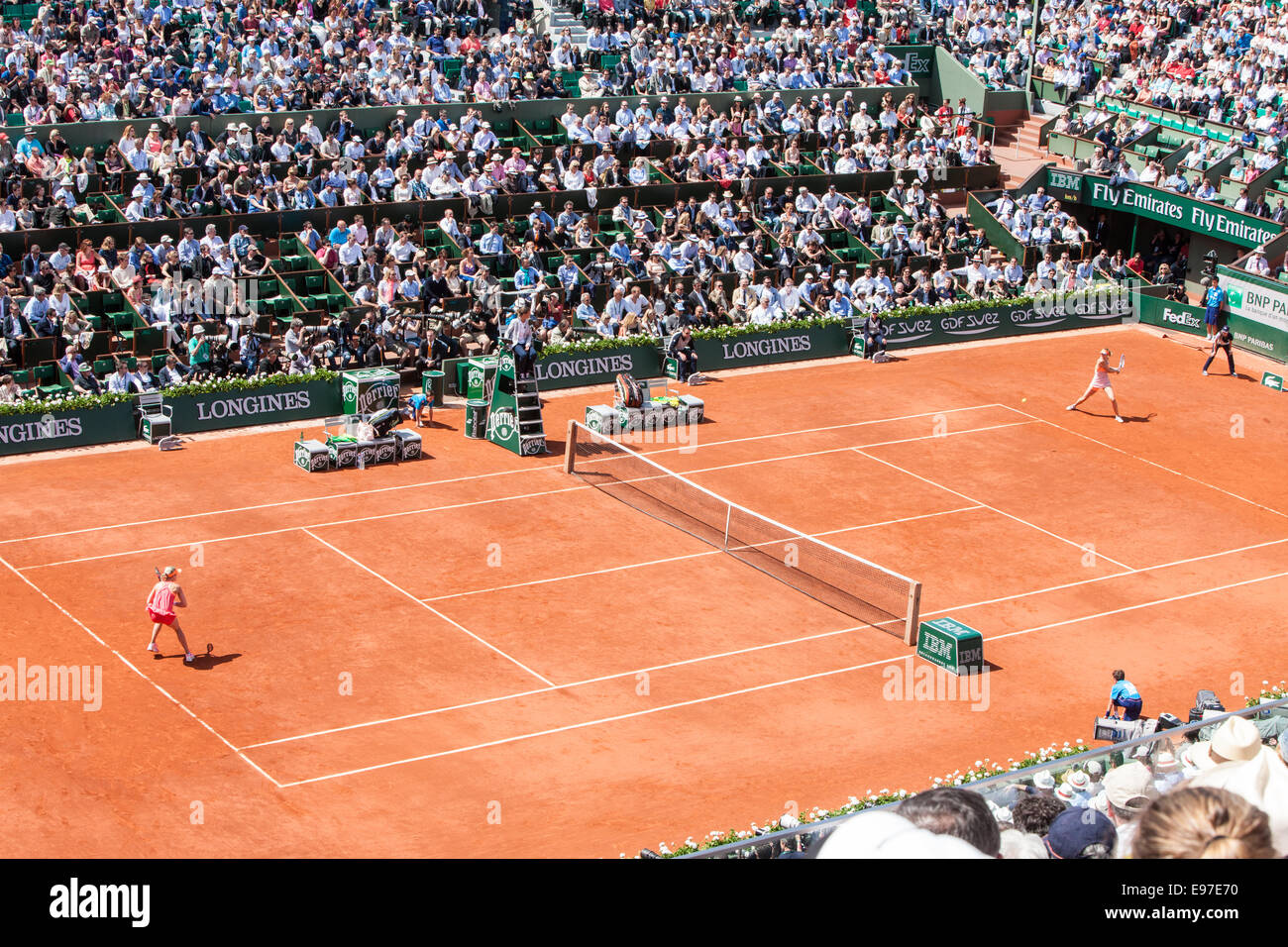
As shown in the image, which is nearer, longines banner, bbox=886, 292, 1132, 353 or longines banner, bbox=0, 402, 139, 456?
longines banner, bbox=0, 402, 139, 456

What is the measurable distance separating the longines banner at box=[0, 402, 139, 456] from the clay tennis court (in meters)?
0.61

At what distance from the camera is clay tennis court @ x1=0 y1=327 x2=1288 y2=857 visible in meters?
19.5

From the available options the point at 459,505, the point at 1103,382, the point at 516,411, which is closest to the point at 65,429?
the point at 459,505

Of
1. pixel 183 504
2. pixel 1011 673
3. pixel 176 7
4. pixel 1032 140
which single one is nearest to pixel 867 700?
pixel 1011 673

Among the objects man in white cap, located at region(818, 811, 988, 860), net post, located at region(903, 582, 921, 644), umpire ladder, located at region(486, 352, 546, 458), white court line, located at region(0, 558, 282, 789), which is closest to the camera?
man in white cap, located at region(818, 811, 988, 860)

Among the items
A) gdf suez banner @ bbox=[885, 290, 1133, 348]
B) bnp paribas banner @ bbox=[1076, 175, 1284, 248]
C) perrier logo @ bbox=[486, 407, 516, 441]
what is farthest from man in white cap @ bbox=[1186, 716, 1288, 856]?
bnp paribas banner @ bbox=[1076, 175, 1284, 248]

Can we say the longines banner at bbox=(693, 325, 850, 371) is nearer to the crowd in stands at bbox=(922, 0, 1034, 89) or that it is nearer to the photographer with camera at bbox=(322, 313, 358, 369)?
the photographer with camera at bbox=(322, 313, 358, 369)

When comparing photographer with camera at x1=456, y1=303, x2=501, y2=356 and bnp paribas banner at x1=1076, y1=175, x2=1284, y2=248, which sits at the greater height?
bnp paribas banner at x1=1076, y1=175, x2=1284, y2=248

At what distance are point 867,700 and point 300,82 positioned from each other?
2916 cm

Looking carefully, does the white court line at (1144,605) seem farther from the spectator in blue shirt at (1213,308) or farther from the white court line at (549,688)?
the spectator in blue shirt at (1213,308)

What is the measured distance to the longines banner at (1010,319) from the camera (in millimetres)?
43569

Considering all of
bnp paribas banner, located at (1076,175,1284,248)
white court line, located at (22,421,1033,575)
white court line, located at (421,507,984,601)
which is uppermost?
bnp paribas banner, located at (1076,175,1284,248)

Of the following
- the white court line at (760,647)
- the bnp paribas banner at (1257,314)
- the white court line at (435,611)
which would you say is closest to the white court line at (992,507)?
the white court line at (760,647)
